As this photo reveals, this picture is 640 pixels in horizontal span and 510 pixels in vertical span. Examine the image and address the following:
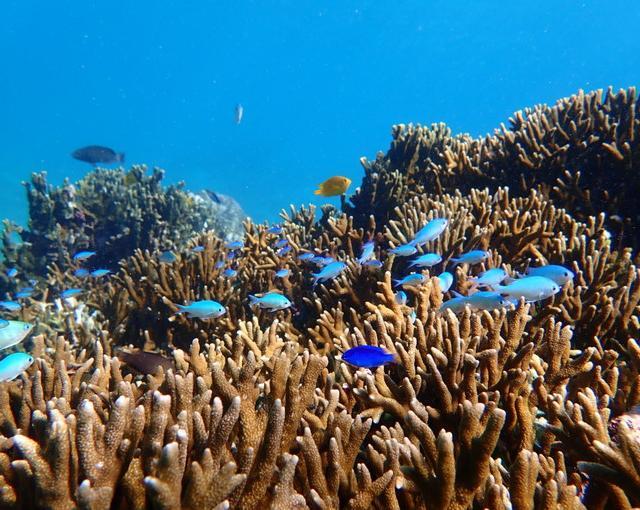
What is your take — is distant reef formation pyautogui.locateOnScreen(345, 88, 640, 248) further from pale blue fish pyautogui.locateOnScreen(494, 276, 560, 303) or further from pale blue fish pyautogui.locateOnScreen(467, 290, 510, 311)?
pale blue fish pyautogui.locateOnScreen(467, 290, 510, 311)

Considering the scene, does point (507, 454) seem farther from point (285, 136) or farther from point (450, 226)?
point (285, 136)

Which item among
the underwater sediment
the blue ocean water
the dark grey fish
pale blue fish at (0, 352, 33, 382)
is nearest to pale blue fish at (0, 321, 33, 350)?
the underwater sediment

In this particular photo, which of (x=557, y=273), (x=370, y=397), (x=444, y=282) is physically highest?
(x=444, y=282)

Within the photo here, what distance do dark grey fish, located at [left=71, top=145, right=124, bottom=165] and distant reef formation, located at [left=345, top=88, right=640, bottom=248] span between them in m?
7.06

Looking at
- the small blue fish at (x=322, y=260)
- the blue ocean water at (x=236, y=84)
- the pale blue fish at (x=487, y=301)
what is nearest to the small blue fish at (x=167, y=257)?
the small blue fish at (x=322, y=260)

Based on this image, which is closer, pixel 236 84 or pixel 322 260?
pixel 322 260

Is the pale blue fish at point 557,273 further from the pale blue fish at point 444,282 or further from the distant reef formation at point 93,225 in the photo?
the distant reef formation at point 93,225

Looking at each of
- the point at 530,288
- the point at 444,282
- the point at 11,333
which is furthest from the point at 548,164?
the point at 11,333

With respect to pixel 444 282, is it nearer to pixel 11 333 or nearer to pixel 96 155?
pixel 11 333

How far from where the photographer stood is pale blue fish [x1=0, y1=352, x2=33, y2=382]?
7.87 feet

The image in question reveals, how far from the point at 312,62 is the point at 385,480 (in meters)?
182

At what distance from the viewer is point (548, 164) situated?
595cm

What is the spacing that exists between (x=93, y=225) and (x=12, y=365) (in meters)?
7.91

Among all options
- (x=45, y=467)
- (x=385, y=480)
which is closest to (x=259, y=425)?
(x=385, y=480)
